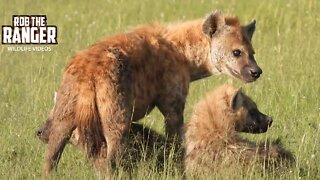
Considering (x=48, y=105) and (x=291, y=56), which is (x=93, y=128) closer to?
(x=48, y=105)

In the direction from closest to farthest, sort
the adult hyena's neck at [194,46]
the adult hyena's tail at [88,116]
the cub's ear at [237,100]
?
the adult hyena's tail at [88,116], the cub's ear at [237,100], the adult hyena's neck at [194,46]

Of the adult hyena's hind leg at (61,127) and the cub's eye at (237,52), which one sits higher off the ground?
the cub's eye at (237,52)

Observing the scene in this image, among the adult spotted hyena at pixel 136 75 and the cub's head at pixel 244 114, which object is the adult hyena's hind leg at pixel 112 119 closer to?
the adult spotted hyena at pixel 136 75

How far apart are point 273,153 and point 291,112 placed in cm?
170

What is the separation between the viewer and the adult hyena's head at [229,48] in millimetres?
7113

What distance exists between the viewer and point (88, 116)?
585 cm

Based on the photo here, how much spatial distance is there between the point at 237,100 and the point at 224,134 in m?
0.42

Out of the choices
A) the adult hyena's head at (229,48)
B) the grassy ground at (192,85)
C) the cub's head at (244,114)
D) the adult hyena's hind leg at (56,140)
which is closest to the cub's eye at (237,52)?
the adult hyena's head at (229,48)

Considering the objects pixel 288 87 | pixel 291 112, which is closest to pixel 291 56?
pixel 288 87

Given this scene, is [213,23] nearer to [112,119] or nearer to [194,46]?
[194,46]

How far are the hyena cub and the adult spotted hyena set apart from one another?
313 millimetres

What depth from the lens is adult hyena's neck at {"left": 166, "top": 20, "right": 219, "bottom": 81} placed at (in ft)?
23.2

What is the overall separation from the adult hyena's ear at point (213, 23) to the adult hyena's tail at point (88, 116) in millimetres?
1581

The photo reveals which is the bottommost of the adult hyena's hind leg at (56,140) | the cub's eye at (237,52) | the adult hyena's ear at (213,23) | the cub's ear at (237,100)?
the adult hyena's hind leg at (56,140)
